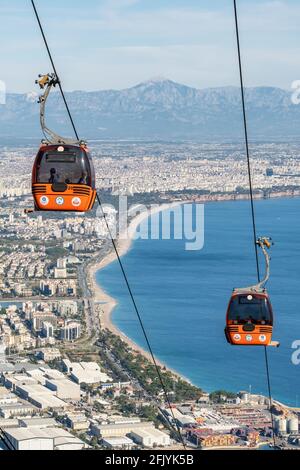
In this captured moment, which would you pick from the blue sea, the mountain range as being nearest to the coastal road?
the blue sea

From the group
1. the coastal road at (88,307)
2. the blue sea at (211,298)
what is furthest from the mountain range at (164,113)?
the coastal road at (88,307)

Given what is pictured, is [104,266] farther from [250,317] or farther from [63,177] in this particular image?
[63,177]

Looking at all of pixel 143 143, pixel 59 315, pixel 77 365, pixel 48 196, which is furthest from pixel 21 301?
pixel 143 143

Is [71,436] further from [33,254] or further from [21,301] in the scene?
[33,254]

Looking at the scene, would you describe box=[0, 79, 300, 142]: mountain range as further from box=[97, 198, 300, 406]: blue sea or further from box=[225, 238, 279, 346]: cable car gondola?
box=[225, 238, 279, 346]: cable car gondola

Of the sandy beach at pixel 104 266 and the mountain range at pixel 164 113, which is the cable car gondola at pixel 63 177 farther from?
the mountain range at pixel 164 113

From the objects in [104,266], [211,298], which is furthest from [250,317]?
[104,266]
